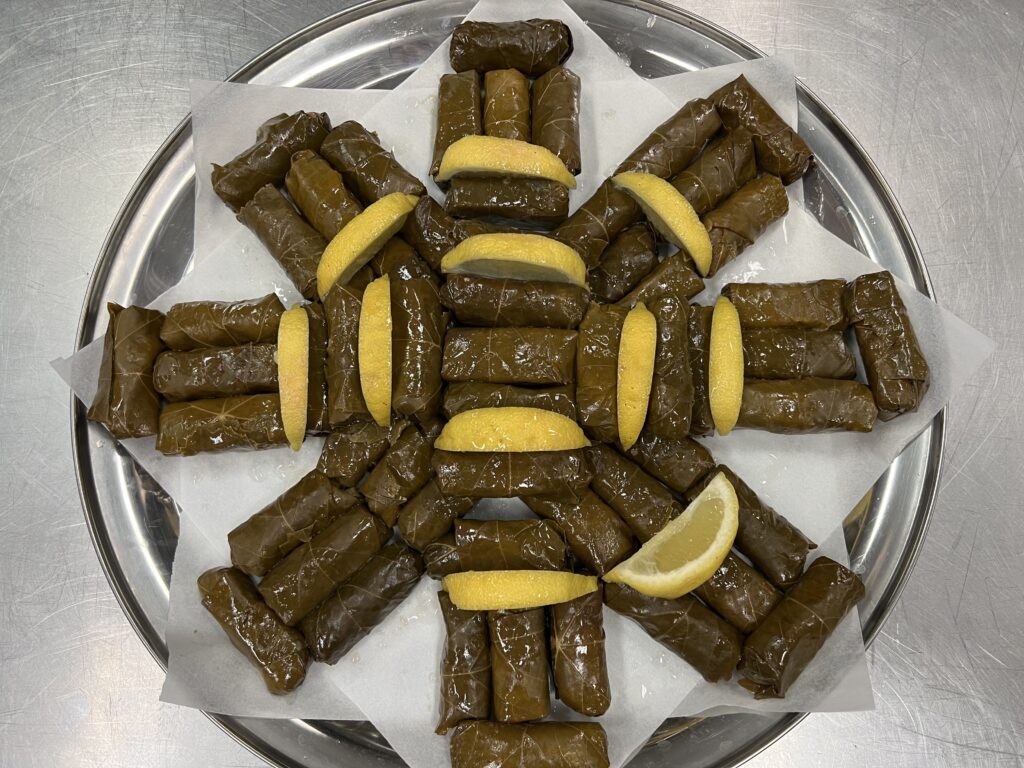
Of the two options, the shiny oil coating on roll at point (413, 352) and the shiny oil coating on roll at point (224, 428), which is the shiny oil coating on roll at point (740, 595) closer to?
the shiny oil coating on roll at point (413, 352)

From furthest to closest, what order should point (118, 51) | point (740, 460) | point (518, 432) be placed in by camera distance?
point (118, 51)
point (740, 460)
point (518, 432)

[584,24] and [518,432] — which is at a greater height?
[584,24]

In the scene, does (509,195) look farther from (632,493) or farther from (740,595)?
(740,595)

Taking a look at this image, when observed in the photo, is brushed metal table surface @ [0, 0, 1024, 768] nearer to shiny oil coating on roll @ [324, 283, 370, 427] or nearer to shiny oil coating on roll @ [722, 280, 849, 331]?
shiny oil coating on roll @ [722, 280, 849, 331]

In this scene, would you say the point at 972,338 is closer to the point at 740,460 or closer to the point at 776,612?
the point at 740,460

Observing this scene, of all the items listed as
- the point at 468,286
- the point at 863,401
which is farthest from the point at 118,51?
the point at 863,401

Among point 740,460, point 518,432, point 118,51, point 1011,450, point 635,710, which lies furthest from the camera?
point 118,51

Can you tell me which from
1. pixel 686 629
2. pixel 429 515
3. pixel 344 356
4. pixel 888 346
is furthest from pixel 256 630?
pixel 888 346
